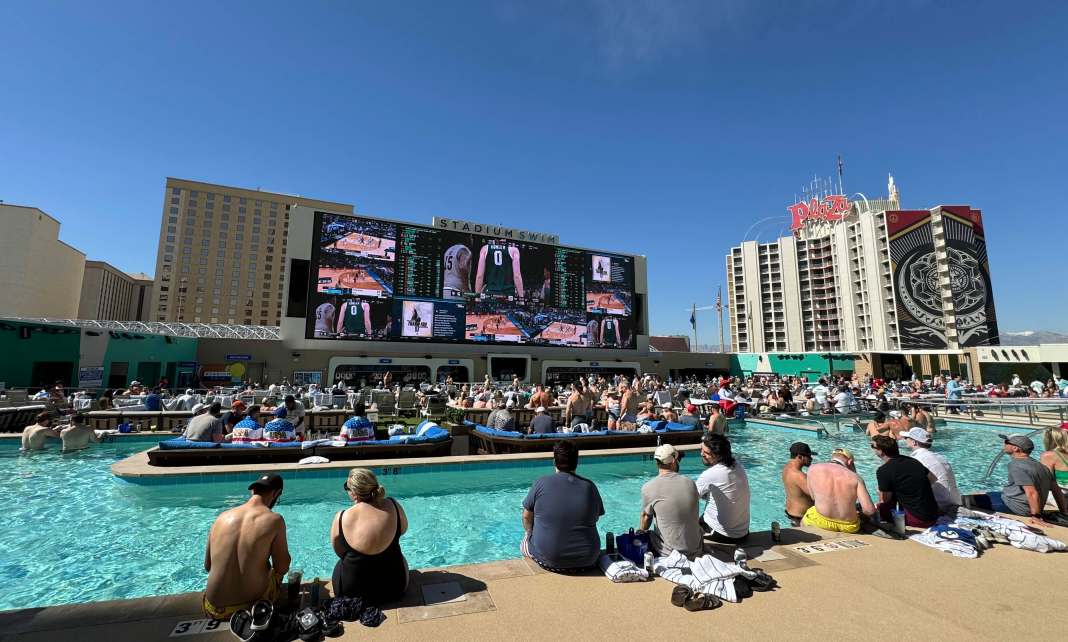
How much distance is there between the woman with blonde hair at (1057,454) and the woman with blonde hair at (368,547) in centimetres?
829

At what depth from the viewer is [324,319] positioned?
32.6 meters

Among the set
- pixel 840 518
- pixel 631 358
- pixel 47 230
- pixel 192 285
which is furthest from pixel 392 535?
pixel 192 285

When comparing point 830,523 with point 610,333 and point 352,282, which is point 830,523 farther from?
point 610,333

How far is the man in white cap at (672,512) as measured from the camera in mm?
4074

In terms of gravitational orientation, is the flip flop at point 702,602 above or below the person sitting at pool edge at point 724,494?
below

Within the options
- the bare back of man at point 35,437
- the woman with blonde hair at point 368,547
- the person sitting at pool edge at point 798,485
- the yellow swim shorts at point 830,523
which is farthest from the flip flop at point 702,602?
the bare back of man at point 35,437

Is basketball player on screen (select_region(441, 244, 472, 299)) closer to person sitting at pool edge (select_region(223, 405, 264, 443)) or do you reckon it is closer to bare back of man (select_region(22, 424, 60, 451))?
bare back of man (select_region(22, 424, 60, 451))

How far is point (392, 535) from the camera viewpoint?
134 inches

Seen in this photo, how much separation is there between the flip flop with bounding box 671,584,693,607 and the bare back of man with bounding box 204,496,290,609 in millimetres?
2800

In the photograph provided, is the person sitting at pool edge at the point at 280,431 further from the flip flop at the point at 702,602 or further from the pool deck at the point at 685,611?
the flip flop at the point at 702,602

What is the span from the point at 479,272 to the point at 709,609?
3597 cm

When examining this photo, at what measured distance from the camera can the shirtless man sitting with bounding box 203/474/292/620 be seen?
3062 mm

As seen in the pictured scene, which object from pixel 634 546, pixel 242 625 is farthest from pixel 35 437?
pixel 634 546

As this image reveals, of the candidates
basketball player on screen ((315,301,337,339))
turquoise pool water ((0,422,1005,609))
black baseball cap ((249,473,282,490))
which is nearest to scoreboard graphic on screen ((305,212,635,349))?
basketball player on screen ((315,301,337,339))
